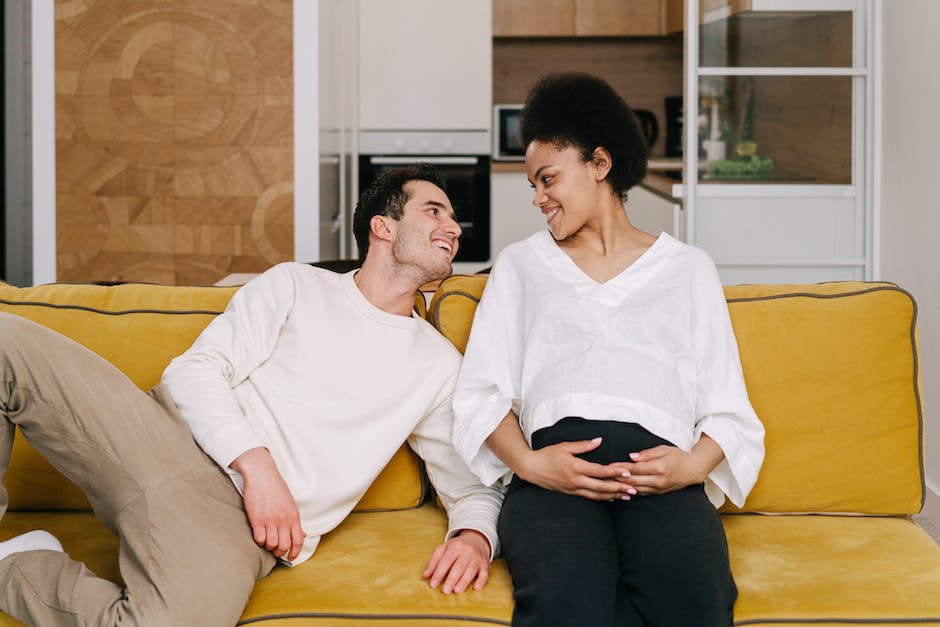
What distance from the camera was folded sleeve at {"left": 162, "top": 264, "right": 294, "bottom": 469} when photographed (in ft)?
5.50

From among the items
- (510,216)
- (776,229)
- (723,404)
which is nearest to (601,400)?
(723,404)

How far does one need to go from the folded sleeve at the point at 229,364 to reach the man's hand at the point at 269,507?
0.11 feet

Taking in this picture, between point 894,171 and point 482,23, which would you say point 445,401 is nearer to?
point 894,171

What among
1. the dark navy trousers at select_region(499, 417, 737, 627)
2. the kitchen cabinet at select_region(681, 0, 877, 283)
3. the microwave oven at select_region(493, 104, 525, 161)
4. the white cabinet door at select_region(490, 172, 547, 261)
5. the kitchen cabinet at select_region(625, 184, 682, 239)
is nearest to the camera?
the dark navy trousers at select_region(499, 417, 737, 627)

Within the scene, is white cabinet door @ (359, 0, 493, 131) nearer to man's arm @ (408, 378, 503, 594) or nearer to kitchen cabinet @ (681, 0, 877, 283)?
kitchen cabinet @ (681, 0, 877, 283)

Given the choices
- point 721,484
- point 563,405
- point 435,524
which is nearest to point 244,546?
point 435,524

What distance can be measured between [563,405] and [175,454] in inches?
25.3

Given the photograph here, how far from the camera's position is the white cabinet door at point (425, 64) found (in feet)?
16.8

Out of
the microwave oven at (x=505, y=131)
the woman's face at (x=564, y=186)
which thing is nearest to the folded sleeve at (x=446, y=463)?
the woman's face at (x=564, y=186)

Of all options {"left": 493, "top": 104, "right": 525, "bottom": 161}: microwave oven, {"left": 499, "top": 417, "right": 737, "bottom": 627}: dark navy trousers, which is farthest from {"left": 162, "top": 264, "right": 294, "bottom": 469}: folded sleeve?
{"left": 493, "top": 104, "right": 525, "bottom": 161}: microwave oven

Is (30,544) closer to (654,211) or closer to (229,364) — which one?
(229,364)

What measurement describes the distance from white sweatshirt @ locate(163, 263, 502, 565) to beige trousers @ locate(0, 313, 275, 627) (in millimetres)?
89

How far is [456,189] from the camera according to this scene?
209 inches

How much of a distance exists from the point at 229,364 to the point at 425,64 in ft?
12.0
